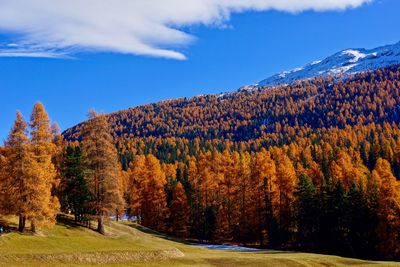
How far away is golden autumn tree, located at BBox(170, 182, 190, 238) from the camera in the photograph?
9669 centimetres

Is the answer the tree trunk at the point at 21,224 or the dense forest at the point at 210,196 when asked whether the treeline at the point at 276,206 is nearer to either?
the dense forest at the point at 210,196

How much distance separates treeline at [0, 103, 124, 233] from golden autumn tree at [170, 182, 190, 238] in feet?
123

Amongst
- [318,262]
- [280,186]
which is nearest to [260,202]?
[280,186]

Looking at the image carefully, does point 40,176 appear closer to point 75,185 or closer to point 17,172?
point 17,172

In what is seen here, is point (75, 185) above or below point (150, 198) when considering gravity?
above

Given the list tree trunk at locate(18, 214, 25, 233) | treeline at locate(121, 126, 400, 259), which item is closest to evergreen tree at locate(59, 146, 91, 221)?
tree trunk at locate(18, 214, 25, 233)

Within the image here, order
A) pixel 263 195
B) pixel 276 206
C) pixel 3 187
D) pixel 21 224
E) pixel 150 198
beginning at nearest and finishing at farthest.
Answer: pixel 21 224 < pixel 3 187 < pixel 276 206 < pixel 263 195 < pixel 150 198

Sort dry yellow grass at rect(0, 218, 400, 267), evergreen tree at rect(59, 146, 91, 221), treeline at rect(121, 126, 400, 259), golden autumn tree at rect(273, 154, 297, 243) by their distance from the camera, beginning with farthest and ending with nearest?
golden autumn tree at rect(273, 154, 297, 243)
treeline at rect(121, 126, 400, 259)
evergreen tree at rect(59, 146, 91, 221)
dry yellow grass at rect(0, 218, 400, 267)

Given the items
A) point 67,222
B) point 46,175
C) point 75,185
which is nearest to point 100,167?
point 75,185

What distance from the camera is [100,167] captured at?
58.6m

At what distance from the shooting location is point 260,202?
88.5 meters

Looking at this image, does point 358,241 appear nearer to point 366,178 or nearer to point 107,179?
point 366,178

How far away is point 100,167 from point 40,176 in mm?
12143

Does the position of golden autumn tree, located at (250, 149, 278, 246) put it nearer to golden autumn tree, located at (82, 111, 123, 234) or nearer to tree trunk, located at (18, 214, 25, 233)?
golden autumn tree, located at (82, 111, 123, 234)
